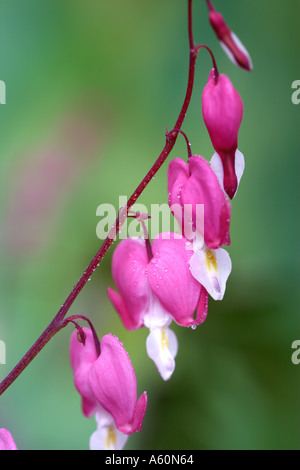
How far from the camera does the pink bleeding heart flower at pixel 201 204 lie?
0.93 meters

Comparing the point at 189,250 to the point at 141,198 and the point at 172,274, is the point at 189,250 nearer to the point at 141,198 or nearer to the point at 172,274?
the point at 172,274

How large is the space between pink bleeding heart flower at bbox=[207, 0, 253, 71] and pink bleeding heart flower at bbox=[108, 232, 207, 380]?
0.34 metres

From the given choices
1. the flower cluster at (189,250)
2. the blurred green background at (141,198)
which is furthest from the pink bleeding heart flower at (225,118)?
the blurred green background at (141,198)

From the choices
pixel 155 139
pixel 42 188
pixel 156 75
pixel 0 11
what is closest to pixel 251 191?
pixel 155 139

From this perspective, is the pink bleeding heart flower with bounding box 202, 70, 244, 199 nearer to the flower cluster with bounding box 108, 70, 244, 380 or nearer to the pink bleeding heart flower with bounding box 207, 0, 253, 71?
the flower cluster with bounding box 108, 70, 244, 380

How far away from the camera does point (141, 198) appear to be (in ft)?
6.47

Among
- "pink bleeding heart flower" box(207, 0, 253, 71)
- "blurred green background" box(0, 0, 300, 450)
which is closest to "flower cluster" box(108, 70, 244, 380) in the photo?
"pink bleeding heart flower" box(207, 0, 253, 71)

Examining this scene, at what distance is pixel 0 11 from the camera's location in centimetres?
225

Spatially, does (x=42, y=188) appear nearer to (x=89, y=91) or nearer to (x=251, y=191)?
(x=89, y=91)

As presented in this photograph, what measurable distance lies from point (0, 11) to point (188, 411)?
152 centimetres

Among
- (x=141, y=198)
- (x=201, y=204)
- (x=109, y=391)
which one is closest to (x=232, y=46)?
(x=201, y=204)

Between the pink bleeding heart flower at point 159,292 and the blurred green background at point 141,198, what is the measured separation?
0.77 meters

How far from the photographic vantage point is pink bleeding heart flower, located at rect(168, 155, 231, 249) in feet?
3.05

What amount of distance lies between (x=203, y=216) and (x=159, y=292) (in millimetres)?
149
